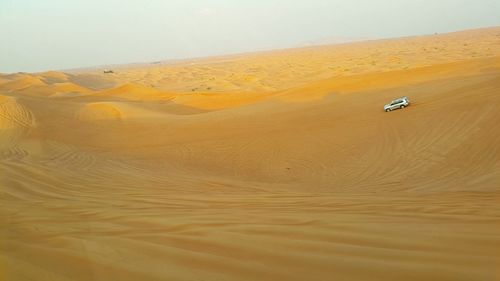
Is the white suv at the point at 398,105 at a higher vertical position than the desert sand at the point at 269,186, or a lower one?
higher

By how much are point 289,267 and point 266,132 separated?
460 inches

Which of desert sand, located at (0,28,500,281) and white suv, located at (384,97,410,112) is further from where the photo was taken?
white suv, located at (384,97,410,112)

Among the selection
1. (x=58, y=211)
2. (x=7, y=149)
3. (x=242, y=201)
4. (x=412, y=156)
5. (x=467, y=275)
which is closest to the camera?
(x=467, y=275)

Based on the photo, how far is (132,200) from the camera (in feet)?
21.9

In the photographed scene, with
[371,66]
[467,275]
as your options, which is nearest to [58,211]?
[467,275]

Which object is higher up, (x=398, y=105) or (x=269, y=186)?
(x=398, y=105)

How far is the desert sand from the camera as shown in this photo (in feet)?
11.1

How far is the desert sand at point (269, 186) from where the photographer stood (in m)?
3.39

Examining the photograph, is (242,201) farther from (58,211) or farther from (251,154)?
(251,154)

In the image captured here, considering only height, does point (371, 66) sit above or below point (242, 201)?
above

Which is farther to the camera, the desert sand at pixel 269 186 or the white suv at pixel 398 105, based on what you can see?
the white suv at pixel 398 105

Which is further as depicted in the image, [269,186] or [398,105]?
[398,105]

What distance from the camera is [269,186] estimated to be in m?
9.01

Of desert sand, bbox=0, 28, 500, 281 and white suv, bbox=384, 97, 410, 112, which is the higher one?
white suv, bbox=384, 97, 410, 112
